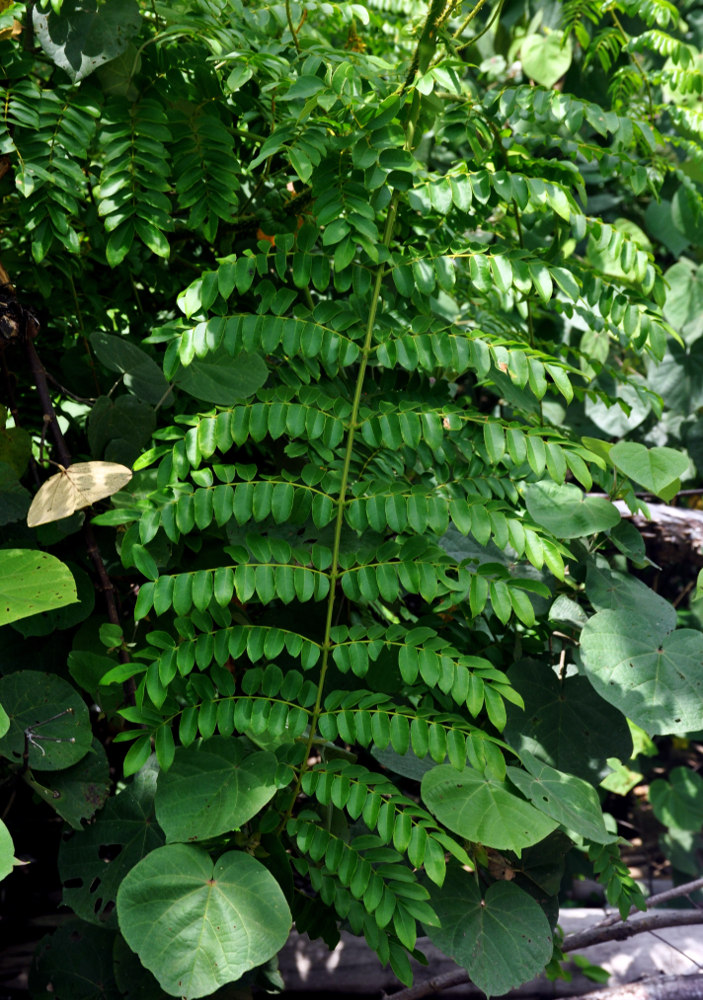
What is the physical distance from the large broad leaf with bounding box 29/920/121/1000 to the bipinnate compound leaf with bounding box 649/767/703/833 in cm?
163

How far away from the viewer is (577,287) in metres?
1.17

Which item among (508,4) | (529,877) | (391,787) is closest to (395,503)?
(391,787)

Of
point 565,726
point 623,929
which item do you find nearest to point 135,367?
point 565,726

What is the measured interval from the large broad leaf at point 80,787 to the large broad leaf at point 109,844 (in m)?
0.03

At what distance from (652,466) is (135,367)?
86cm

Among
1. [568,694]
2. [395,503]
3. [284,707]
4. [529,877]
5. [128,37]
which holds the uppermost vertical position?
[128,37]

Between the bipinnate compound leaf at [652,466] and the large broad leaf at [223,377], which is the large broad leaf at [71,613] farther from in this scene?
the bipinnate compound leaf at [652,466]

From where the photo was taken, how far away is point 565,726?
130cm

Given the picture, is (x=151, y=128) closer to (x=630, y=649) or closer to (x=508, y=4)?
(x=630, y=649)

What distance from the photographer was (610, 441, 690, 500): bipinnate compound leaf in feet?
4.01

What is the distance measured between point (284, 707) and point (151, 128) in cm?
87

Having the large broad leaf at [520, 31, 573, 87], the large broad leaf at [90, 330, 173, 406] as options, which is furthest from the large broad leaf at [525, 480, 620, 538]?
the large broad leaf at [520, 31, 573, 87]

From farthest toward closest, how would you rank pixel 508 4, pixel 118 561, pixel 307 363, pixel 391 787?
pixel 508 4 → pixel 118 561 → pixel 307 363 → pixel 391 787

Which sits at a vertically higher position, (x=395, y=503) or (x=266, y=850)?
(x=395, y=503)
